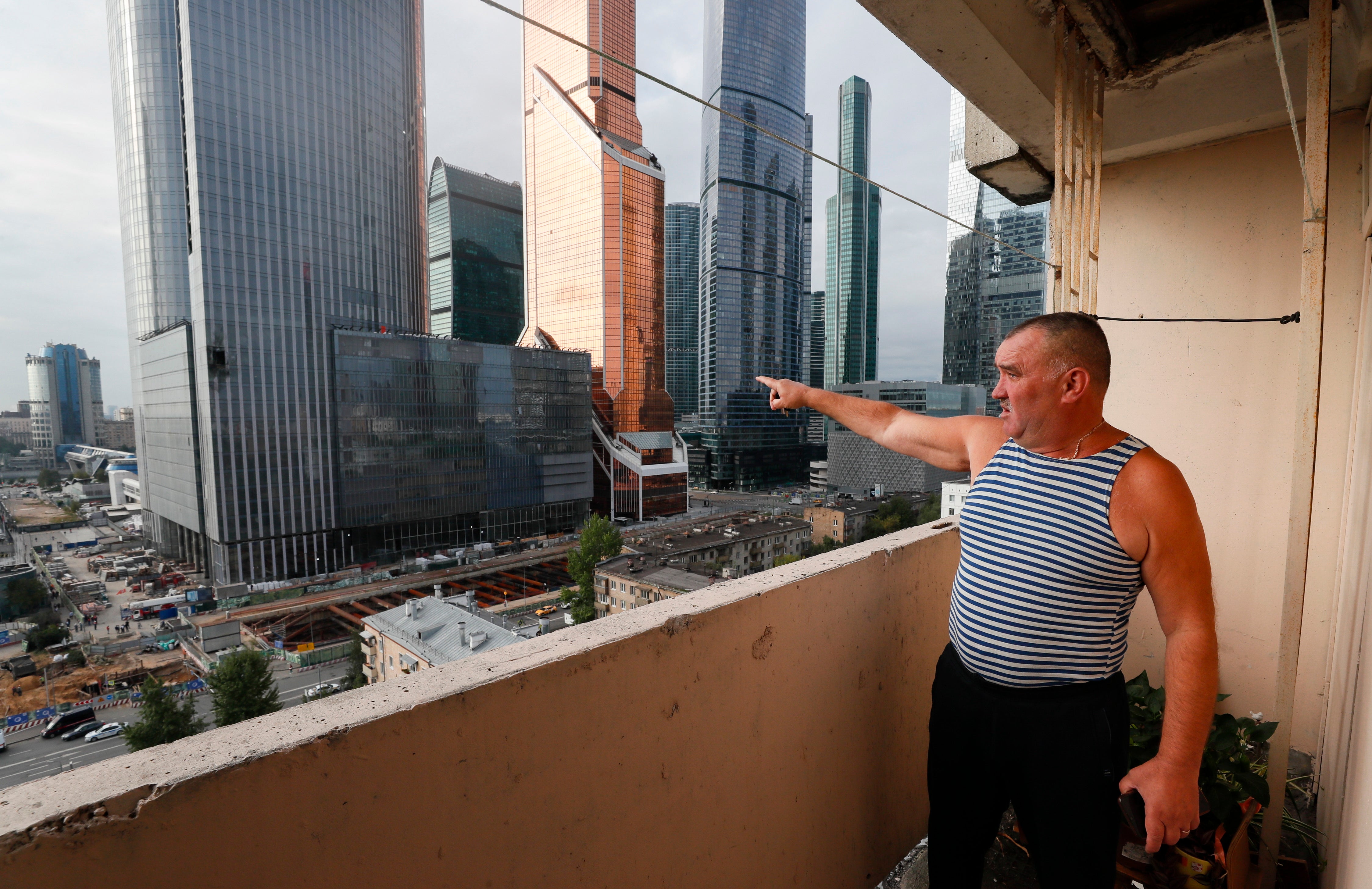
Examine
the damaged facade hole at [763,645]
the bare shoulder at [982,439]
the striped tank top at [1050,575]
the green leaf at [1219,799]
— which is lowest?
the green leaf at [1219,799]

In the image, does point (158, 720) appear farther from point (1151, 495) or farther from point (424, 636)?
point (1151, 495)

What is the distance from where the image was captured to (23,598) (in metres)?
16.3

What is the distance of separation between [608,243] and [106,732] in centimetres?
2737

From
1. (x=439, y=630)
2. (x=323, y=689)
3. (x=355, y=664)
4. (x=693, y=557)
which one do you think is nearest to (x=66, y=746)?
(x=355, y=664)

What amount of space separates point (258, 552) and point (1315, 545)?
2695cm

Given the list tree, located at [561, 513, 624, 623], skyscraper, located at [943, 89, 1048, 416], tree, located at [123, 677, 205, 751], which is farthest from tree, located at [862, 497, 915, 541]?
tree, located at [123, 677, 205, 751]

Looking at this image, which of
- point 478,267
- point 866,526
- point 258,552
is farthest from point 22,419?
point 866,526

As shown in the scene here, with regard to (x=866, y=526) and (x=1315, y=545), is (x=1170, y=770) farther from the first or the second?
(x=866, y=526)

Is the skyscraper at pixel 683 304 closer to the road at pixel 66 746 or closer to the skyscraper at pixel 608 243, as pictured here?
the skyscraper at pixel 608 243

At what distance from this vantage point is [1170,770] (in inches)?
33.3

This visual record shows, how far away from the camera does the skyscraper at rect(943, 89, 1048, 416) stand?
2.34 metres

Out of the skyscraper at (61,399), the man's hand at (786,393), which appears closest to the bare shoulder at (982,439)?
the man's hand at (786,393)

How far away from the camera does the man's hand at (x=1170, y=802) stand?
2.75ft

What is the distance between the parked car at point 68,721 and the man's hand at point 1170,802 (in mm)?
17682
